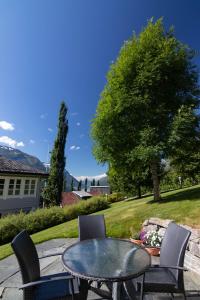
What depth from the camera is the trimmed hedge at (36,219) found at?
1016cm

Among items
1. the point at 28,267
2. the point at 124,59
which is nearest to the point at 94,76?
the point at 124,59

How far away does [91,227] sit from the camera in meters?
4.78

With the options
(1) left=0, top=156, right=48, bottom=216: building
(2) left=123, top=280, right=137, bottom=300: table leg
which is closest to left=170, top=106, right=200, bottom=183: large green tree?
(2) left=123, top=280, right=137, bottom=300: table leg

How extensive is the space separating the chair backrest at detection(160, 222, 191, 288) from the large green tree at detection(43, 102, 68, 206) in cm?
2239

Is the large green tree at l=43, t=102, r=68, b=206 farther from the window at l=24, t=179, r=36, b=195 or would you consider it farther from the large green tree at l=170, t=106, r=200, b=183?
the large green tree at l=170, t=106, r=200, b=183

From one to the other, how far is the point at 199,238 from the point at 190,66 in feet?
33.5

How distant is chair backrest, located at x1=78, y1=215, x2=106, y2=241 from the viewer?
4.66 metres

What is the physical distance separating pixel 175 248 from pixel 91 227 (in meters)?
2.06

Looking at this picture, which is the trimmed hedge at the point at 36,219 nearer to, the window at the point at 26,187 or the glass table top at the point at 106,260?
the window at the point at 26,187

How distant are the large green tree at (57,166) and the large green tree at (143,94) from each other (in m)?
14.8

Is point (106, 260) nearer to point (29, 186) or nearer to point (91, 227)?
point (91, 227)

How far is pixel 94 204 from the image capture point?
17234 millimetres

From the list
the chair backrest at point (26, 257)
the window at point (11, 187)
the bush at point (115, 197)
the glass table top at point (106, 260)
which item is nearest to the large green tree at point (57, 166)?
the bush at point (115, 197)

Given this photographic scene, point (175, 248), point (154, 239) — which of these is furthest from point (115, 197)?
point (175, 248)
